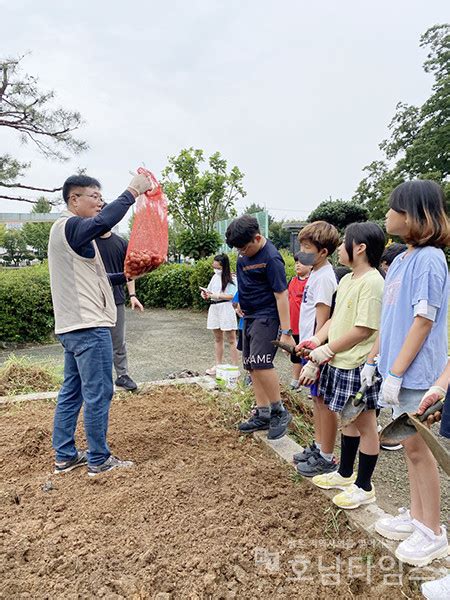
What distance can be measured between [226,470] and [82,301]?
1.38 m

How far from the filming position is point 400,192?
1894 millimetres

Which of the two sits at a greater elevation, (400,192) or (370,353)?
(400,192)

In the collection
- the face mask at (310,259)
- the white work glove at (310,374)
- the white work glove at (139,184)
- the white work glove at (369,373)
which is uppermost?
the white work glove at (139,184)

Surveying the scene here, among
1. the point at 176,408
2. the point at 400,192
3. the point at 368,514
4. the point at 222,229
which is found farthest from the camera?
the point at 222,229

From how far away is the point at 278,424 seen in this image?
10.1 feet

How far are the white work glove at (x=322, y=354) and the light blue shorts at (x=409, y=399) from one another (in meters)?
0.50

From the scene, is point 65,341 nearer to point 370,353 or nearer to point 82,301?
point 82,301

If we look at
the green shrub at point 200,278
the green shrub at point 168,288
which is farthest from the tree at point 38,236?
the green shrub at point 200,278

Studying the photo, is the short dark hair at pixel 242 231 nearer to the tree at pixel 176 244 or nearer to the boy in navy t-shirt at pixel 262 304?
the boy in navy t-shirt at pixel 262 304

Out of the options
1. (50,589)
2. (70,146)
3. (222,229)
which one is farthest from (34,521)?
(222,229)

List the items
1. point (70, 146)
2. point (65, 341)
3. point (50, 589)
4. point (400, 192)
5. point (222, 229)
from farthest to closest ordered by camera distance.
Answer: point (222, 229), point (70, 146), point (65, 341), point (400, 192), point (50, 589)

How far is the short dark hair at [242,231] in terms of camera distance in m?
2.92

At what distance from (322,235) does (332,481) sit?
1.51 meters

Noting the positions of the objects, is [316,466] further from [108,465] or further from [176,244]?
[176,244]
